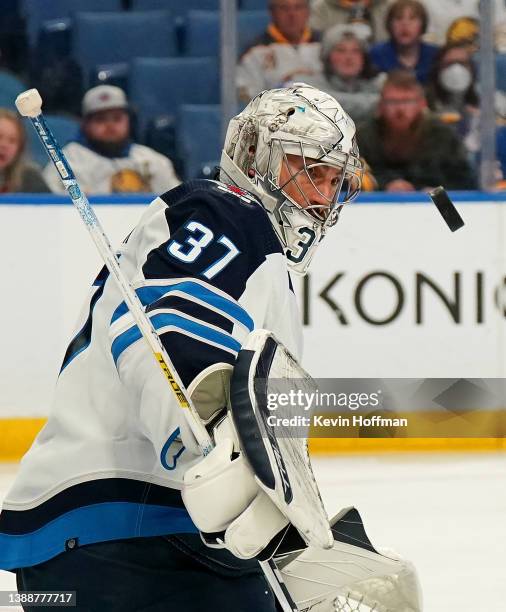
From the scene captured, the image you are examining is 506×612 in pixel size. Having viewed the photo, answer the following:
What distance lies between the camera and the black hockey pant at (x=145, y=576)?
159 cm

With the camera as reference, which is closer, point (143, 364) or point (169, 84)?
point (143, 364)

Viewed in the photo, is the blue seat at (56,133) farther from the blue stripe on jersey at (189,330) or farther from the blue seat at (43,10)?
the blue stripe on jersey at (189,330)

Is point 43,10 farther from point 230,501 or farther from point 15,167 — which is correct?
point 230,501

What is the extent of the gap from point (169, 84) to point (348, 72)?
616 millimetres

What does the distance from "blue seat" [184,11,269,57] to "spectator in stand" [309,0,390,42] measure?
18 centimetres

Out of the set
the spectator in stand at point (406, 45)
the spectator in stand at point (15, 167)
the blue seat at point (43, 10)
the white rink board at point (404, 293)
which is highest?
the blue seat at point (43, 10)

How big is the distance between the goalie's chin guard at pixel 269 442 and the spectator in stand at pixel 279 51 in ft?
11.1

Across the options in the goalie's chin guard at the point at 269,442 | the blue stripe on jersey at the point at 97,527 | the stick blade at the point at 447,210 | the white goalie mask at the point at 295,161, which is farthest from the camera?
the stick blade at the point at 447,210

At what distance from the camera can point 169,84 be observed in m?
4.80

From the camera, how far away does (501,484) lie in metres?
4.20

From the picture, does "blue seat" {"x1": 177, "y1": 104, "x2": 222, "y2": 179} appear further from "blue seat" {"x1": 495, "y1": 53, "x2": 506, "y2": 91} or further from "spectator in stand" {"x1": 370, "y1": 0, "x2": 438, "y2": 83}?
"blue seat" {"x1": 495, "y1": 53, "x2": 506, "y2": 91}

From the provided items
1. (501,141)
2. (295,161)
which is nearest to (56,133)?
(501,141)

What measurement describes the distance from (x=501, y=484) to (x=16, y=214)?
6.03ft

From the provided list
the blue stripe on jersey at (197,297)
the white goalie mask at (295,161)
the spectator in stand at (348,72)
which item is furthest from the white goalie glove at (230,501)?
the spectator in stand at (348,72)
